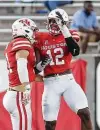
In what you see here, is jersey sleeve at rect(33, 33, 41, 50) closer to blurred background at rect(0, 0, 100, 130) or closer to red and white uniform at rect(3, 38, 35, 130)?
red and white uniform at rect(3, 38, 35, 130)

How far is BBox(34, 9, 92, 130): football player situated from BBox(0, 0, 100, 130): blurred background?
3.96 ft

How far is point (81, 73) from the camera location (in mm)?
8547

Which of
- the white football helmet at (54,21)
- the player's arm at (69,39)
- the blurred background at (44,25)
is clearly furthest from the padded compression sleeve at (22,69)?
the blurred background at (44,25)

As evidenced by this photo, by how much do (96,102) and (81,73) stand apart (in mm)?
445

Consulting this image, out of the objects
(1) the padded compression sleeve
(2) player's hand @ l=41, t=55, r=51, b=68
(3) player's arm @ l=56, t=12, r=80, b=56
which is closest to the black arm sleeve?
(3) player's arm @ l=56, t=12, r=80, b=56

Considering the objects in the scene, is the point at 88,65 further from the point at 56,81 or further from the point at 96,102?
the point at 56,81

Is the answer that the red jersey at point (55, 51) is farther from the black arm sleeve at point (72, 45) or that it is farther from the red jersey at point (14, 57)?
the red jersey at point (14, 57)

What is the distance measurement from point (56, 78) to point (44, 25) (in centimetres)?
328

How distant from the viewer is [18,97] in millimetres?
6535

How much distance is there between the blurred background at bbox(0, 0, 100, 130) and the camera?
28.1ft

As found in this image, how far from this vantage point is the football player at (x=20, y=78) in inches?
256

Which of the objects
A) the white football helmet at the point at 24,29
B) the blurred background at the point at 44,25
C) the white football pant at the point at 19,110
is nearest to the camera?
the white football pant at the point at 19,110

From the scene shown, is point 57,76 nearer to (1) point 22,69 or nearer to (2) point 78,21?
(1) point 22,69

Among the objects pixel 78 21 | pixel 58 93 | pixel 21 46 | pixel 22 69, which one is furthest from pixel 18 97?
pixel 78 21
